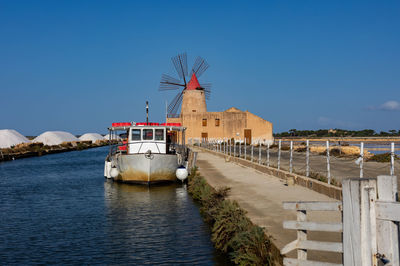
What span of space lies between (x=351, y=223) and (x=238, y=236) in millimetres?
3089

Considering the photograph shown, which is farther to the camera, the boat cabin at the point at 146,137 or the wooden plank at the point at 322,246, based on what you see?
the boat cabin at the point at 146,137

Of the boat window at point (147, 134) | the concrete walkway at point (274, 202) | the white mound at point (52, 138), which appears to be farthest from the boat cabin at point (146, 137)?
the white mound at point (52, 138)

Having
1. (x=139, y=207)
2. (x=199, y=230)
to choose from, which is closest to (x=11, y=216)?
(x=139, y=207)

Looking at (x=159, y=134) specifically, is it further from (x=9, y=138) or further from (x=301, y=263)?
(x=9, y=138)

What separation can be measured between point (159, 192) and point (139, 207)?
4.14m

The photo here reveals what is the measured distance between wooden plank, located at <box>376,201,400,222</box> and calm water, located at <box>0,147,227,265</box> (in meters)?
4.46

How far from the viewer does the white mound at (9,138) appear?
190ft

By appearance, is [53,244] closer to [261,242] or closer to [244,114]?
[261,242]

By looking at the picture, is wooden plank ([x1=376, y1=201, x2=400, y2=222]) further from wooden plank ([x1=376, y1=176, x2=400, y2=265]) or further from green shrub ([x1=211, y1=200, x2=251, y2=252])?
green shrub ([x1=211, y1=200, x2=251, y2=252])

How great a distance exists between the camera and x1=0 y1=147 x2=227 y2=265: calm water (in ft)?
A: 29.3

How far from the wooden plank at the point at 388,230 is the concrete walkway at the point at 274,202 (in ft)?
5.26

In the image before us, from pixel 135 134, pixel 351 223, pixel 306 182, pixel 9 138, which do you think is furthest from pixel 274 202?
pixel 9 138

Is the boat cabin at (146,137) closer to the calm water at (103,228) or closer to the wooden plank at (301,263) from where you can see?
the calm water at (103,228)

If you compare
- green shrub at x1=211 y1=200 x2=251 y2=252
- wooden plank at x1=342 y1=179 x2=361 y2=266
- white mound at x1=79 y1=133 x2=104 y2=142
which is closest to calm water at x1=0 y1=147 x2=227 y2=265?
green shrub at x1=211 y1=200 x2=251 y2=252
